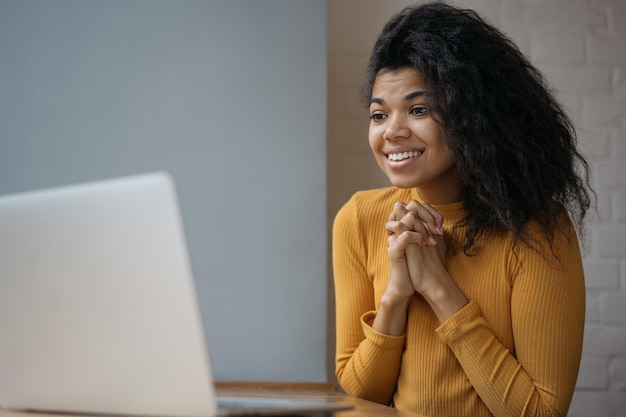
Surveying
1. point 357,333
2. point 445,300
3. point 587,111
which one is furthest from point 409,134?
point 587,111

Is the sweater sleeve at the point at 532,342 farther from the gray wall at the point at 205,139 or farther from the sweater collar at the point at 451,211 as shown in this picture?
the gray wall at the point at 205,139

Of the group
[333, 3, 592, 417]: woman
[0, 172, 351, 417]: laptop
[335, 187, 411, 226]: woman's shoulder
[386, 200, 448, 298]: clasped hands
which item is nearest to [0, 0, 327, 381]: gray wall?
[335, 187, 411, 226]: woman's shoulder

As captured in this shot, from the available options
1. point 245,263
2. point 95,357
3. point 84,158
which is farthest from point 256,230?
point 95,357

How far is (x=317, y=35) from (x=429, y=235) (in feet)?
2.87

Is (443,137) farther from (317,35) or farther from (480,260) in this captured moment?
(317,35)

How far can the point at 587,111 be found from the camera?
238 cm

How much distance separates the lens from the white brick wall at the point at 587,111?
7.38 ft

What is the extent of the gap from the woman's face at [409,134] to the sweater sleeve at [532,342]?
9.5 inches

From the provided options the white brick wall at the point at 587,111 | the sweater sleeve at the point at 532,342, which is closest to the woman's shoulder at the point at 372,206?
the sweater sleeve at the point at 532,342

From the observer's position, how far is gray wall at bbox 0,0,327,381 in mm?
2029

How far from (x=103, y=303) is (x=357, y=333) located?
3.04ft

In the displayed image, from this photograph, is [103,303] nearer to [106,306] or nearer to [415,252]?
[106,306]

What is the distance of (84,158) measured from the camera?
203cm

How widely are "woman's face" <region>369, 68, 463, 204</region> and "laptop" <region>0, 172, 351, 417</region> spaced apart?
789 mm
